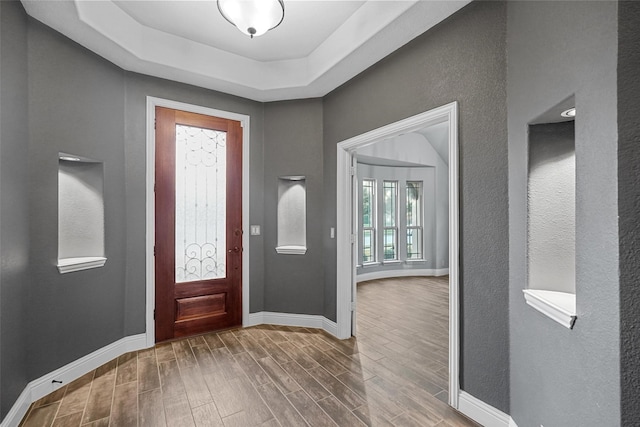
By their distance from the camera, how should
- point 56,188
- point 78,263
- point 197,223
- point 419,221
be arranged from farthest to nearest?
point 419,221, point 197,223, point 78,263, point 56,188

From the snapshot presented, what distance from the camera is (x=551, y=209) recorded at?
160 cm

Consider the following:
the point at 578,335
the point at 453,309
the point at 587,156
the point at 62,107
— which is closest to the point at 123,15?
the point at 62,107

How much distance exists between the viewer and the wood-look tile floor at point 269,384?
1951mm

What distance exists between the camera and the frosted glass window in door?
322cm

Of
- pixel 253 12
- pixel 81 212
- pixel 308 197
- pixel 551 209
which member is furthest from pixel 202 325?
pixel 551 209

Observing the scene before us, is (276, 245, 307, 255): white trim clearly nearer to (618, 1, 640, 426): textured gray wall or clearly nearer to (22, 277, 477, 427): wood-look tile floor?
(22, 277, 477, 427): wood-look tile floor

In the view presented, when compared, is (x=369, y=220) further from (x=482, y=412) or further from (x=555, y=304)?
(x=555, y=304)

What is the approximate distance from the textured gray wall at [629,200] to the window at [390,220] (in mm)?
5765

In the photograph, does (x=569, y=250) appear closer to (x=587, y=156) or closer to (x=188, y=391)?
(x=587, y=156)

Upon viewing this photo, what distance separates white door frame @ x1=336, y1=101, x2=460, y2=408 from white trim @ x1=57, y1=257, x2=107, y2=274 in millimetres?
2306

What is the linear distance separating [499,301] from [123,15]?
3.71 meters

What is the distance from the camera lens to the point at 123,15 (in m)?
2.53

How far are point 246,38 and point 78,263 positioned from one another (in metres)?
2.58

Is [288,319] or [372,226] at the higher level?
[372,226]
